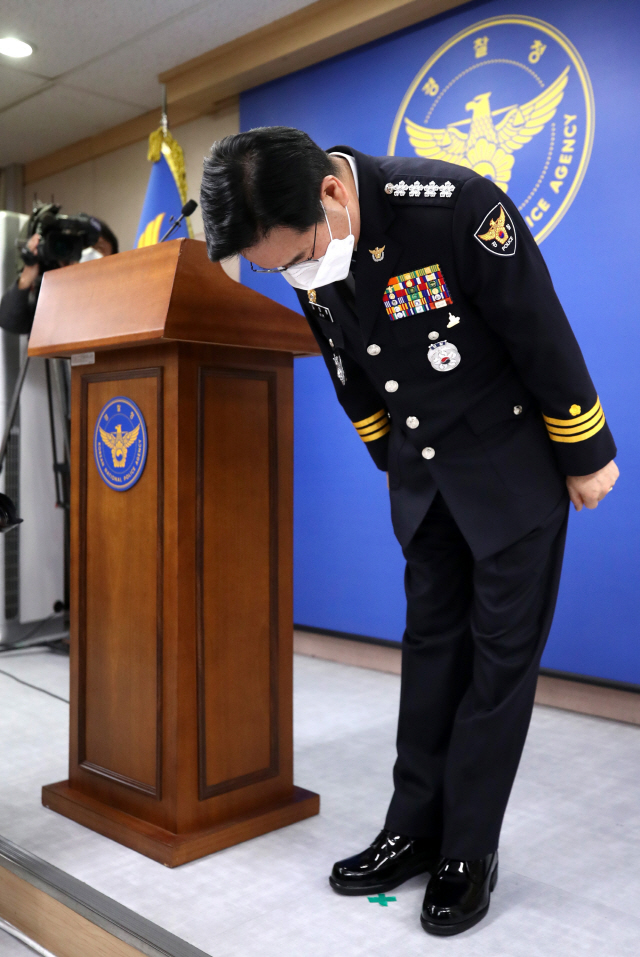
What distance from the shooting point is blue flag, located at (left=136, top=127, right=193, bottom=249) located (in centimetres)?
304

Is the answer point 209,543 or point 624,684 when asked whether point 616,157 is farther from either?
point 209,543

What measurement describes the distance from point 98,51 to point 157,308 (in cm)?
269

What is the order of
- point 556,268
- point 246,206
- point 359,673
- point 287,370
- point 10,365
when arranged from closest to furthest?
1. point 246,206
2. point 287,370
3. point 556,268
4. point 359,673
5. point 10,365

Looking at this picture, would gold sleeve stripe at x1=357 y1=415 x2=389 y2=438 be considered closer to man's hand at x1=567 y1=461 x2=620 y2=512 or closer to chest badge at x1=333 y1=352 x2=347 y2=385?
chest badge at x1=333 y1=352 x2=347 y2=385

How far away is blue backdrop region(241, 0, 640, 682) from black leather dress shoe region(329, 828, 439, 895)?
118 cm

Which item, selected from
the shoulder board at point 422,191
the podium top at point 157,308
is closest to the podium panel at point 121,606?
the podium top at point 157,308

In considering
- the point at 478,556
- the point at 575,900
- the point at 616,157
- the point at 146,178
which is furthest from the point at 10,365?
the point at 575,900

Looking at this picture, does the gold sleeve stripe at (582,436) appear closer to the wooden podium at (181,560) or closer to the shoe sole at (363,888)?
the wooden podium at (181,560)

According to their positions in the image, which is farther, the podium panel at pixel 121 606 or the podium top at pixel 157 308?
the podium panel at pixel 121 606

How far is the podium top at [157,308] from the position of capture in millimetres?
1440

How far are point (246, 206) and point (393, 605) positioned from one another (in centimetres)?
212

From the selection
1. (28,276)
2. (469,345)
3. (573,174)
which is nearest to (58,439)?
(28,276)

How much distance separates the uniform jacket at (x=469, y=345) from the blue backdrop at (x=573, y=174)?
124cm

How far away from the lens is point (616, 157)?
243 centimetres
